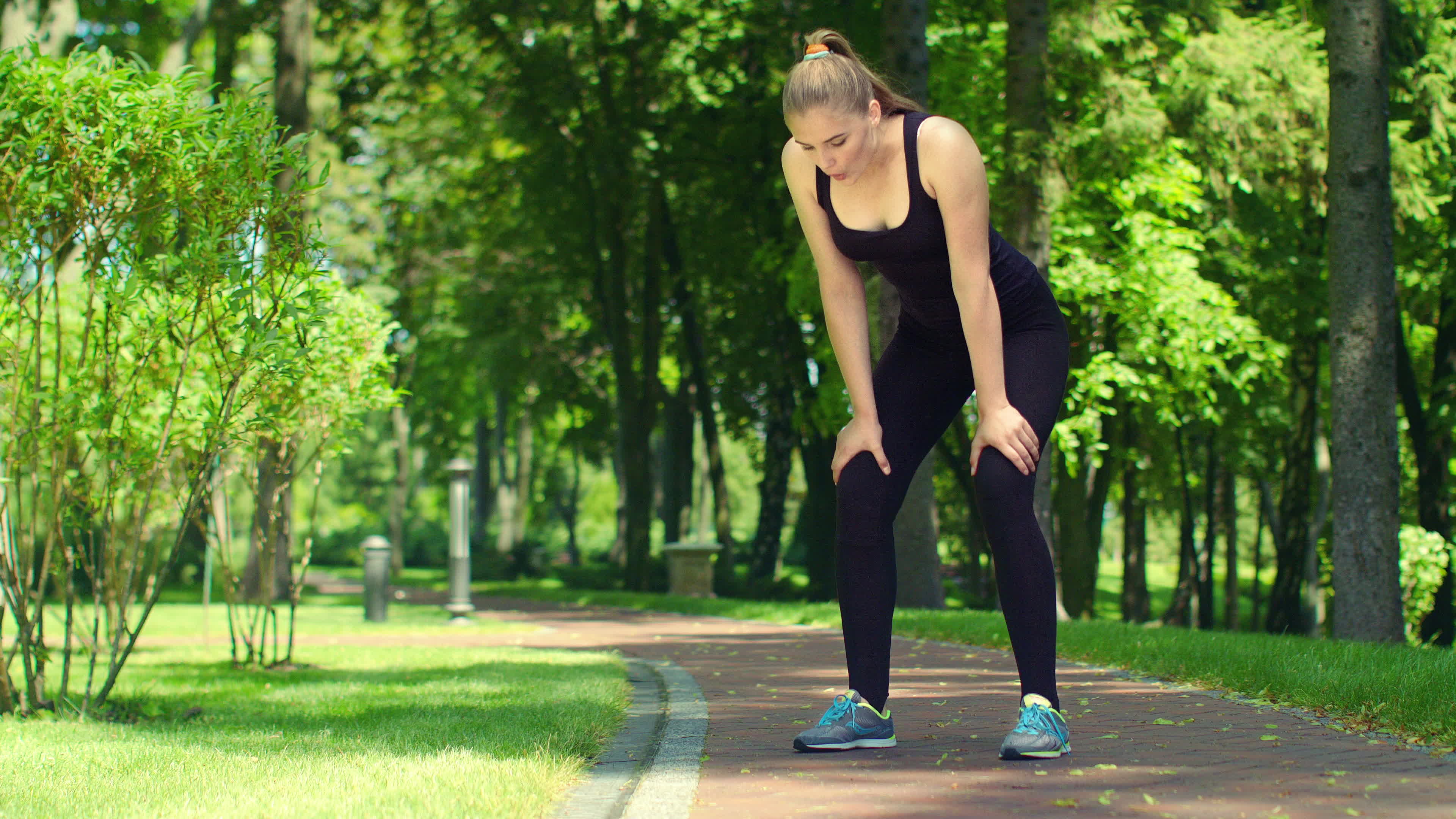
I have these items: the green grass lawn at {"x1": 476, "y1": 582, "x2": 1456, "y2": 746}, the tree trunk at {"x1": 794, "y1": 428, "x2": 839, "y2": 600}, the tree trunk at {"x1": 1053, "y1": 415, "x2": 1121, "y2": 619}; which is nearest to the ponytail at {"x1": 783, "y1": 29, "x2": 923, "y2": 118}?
the green grass lawn at {"x1": 476, "y1": 582, "x2": 1456, "y2": 746}

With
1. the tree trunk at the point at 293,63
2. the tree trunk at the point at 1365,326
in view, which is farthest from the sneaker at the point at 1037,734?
the tree trunk at the point at 293,63

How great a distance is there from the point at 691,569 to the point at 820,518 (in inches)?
102

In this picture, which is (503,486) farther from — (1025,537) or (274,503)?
(1025,537)

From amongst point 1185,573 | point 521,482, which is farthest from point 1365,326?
point 521,482

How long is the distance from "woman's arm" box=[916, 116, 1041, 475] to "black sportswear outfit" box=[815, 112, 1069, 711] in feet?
0.15

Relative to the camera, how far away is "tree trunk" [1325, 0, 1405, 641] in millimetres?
9070

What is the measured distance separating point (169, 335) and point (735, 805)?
421 centimetres

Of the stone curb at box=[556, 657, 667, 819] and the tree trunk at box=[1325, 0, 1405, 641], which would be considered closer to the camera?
the stone curb at box=[556, 657, 667, 819]

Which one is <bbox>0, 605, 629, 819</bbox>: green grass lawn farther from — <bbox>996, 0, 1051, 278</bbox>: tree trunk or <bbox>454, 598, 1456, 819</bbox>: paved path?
<bbox>996, 0, 1051, 278</bbox>: tree trunk

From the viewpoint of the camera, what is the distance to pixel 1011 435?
142 inches

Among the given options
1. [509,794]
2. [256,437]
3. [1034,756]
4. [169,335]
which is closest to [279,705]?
[256,437]

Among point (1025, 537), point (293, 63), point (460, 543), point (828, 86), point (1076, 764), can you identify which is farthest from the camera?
point (293, 63)

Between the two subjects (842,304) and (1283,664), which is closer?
(842,304)

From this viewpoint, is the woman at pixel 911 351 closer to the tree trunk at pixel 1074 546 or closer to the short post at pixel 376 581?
the short post at pixel 376 581
